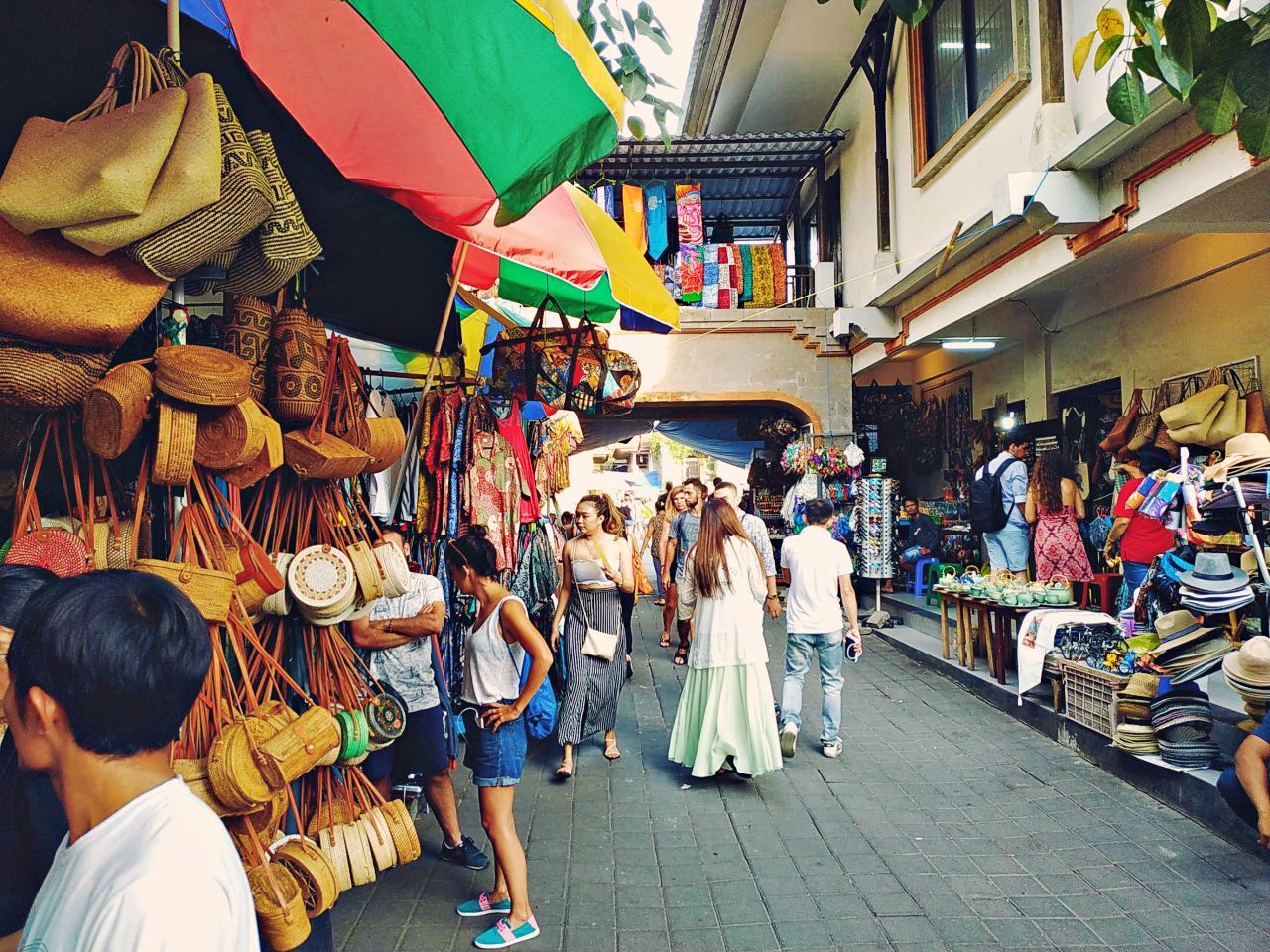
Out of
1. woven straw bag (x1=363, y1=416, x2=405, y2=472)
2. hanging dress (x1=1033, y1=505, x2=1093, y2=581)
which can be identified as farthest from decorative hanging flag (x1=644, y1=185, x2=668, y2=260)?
woven straw bag (x1=363, y1=416, x2=405, y2=472)

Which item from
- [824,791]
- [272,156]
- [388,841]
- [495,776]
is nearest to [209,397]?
[272,156]

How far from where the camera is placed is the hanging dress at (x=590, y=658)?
19.9 feet

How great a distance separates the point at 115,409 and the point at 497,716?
79.3 inches

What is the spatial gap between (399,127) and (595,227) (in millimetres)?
2296

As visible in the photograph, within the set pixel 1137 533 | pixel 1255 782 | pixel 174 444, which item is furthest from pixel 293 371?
pixel 1137 533

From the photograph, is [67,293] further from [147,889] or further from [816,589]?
[816,589]

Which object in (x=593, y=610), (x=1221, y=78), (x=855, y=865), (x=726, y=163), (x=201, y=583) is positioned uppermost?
(x=726, y=163)

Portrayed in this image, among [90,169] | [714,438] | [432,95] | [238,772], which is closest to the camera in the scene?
[90,169]

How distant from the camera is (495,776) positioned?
3.61m

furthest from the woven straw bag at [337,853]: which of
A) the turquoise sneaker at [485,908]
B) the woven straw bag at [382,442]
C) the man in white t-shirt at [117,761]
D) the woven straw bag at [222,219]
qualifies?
the woven straw bag at [222,219]

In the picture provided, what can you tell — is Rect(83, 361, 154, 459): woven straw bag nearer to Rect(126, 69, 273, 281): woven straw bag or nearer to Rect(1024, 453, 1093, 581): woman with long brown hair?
Rect(126, 69, 273, 281): woven straw bag

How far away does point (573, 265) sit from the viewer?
376cm

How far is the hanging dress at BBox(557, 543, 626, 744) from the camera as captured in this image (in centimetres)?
605

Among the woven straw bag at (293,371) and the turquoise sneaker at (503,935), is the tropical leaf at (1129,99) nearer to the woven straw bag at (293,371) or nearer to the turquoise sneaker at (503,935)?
the woven straw bag at (293,371)
